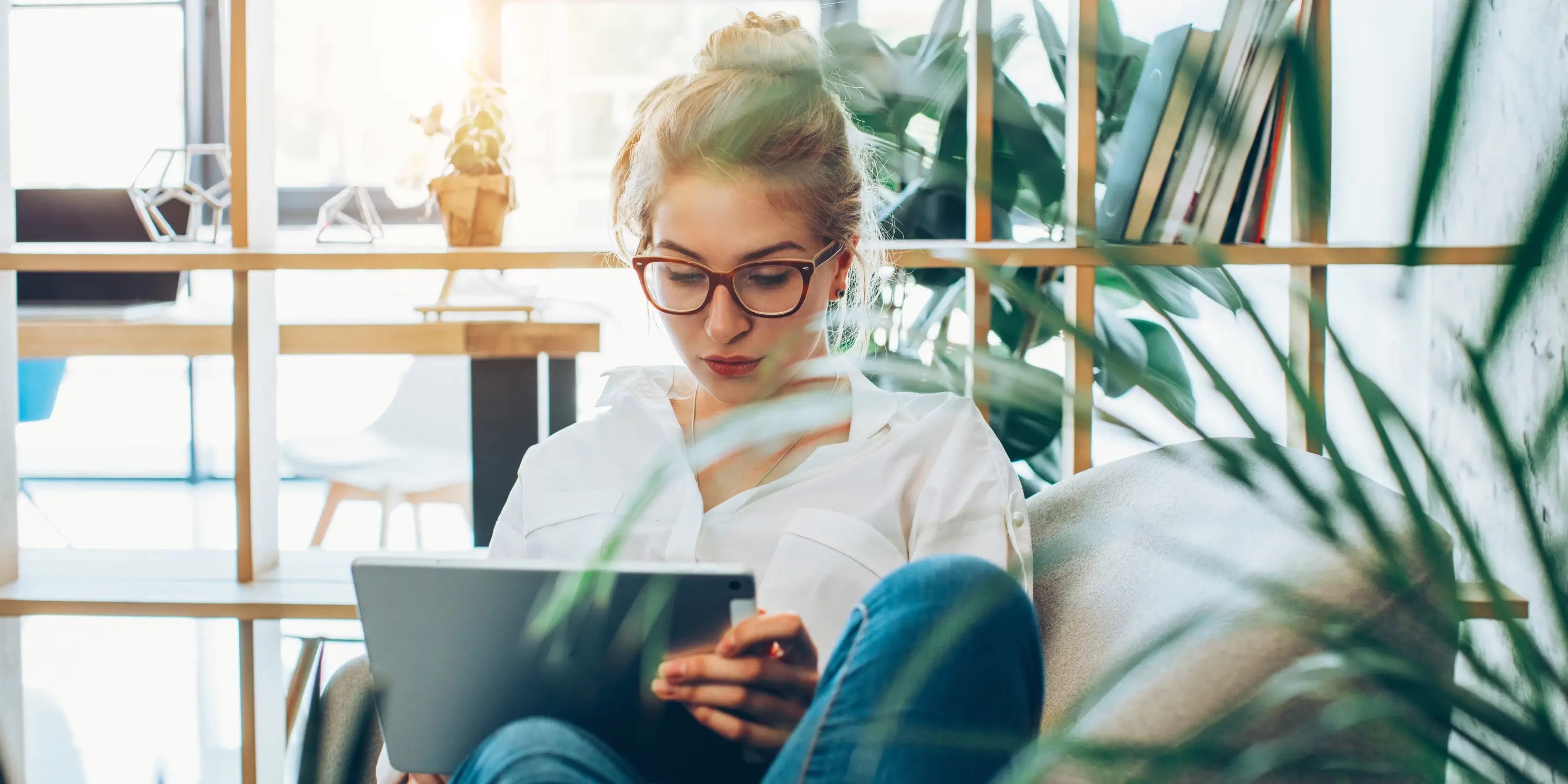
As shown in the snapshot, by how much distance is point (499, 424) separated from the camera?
1.96m

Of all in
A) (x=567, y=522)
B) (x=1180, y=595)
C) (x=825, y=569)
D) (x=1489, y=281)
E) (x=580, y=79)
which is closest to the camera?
(x=1180, y=595)

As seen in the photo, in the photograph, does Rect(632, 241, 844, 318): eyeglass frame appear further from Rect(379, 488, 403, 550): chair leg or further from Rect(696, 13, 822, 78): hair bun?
Rect(379, 488, 403, 550): chair leg

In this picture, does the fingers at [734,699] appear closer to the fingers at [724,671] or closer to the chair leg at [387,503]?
the fingers at [724,671]

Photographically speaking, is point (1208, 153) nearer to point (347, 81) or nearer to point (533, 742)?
point (533, 742)

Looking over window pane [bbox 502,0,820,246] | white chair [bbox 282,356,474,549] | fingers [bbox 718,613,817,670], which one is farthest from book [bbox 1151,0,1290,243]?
window pane [bbox 502,0,820,246]

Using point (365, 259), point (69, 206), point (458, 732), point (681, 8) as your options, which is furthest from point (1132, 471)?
point (681, 8)

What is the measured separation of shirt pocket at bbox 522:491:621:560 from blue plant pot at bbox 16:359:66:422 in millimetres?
2602

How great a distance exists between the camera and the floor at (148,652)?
2273 millimetres

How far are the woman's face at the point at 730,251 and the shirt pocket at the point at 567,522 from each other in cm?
20

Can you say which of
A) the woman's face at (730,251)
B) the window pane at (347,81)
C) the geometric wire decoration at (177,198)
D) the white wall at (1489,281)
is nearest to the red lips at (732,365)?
the woman's face at (730,251)

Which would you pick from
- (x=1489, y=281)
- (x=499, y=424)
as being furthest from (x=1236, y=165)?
(x=499, y=424)

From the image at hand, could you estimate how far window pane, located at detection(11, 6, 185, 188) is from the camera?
448cm

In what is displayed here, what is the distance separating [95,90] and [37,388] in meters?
1.80

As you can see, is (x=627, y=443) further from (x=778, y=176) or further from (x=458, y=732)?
(x=458, y=732)
